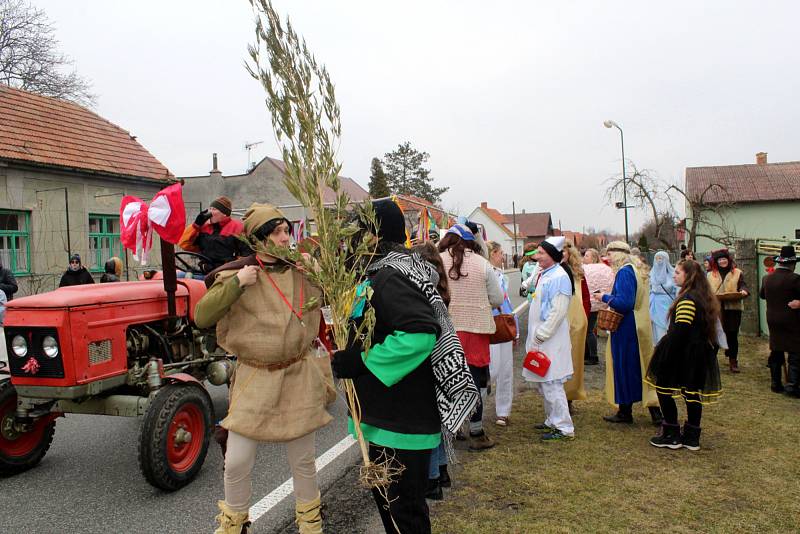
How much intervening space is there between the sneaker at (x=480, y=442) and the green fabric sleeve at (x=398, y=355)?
9.41ft

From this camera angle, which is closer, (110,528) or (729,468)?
(110,528)

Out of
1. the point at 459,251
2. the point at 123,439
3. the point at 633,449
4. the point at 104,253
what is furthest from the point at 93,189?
the point at 633,449

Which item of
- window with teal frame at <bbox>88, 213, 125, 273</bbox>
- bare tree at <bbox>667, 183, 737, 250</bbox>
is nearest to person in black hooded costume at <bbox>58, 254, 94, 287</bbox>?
window with teal frame at <bbox>88, 213, 125, 273</bbox>

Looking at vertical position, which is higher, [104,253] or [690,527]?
[104,253]

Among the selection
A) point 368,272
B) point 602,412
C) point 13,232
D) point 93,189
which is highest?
point 93,189

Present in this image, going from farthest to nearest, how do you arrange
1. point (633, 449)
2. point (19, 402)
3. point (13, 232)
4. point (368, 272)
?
point (13, 232)
point (633, 449)
point (19, 402)
point (368, 272)

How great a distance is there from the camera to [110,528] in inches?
143

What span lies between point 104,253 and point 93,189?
1936mm

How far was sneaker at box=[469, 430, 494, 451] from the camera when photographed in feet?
16.5

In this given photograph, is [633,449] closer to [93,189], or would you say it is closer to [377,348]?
[377,348]

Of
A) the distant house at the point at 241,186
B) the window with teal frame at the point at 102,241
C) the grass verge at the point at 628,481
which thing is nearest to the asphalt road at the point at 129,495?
the grass verge at the point at 628,481

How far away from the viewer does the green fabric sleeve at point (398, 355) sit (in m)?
2.41

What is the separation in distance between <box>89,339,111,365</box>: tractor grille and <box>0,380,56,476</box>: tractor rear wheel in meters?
0.86

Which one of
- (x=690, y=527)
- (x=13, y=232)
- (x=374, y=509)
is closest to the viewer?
(x=690, y=527)
